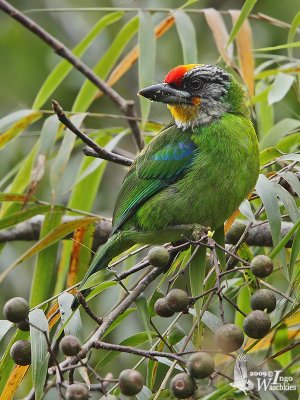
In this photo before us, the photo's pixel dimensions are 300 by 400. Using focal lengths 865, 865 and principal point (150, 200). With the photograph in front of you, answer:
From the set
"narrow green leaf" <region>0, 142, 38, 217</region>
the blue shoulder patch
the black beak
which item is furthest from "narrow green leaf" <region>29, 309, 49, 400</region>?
"narrow green leaf" <region>0, 142, 38, 217</region>

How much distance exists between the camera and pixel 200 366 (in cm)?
214

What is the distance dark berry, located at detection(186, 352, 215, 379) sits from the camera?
214 centimetres

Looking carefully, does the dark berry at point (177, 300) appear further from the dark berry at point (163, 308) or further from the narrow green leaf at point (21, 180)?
the narrow green leaf at point (21, 180)

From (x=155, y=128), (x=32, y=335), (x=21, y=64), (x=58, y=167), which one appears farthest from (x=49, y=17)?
(x=32, y=335)

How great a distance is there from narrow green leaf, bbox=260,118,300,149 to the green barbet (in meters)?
0.32

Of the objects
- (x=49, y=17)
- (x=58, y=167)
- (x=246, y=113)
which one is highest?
(x=49, y=17)

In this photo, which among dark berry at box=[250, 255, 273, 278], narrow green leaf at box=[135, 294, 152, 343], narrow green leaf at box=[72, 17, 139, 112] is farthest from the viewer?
narrow green leaf at box=[72, 17, 139, 112]

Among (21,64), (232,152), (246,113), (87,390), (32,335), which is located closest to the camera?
Result: (87,390)

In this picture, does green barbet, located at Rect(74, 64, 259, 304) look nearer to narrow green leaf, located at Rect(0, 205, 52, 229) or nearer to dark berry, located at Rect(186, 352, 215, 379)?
narrow green leaf, located at Rect(0, 205, 52, 229)

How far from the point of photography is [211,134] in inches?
129

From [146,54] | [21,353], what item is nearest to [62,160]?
[146,54]

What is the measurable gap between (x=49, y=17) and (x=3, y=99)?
106 centimetres

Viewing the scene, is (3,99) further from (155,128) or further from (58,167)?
(58,167)

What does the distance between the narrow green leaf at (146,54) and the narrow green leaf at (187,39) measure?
0.13 metres
